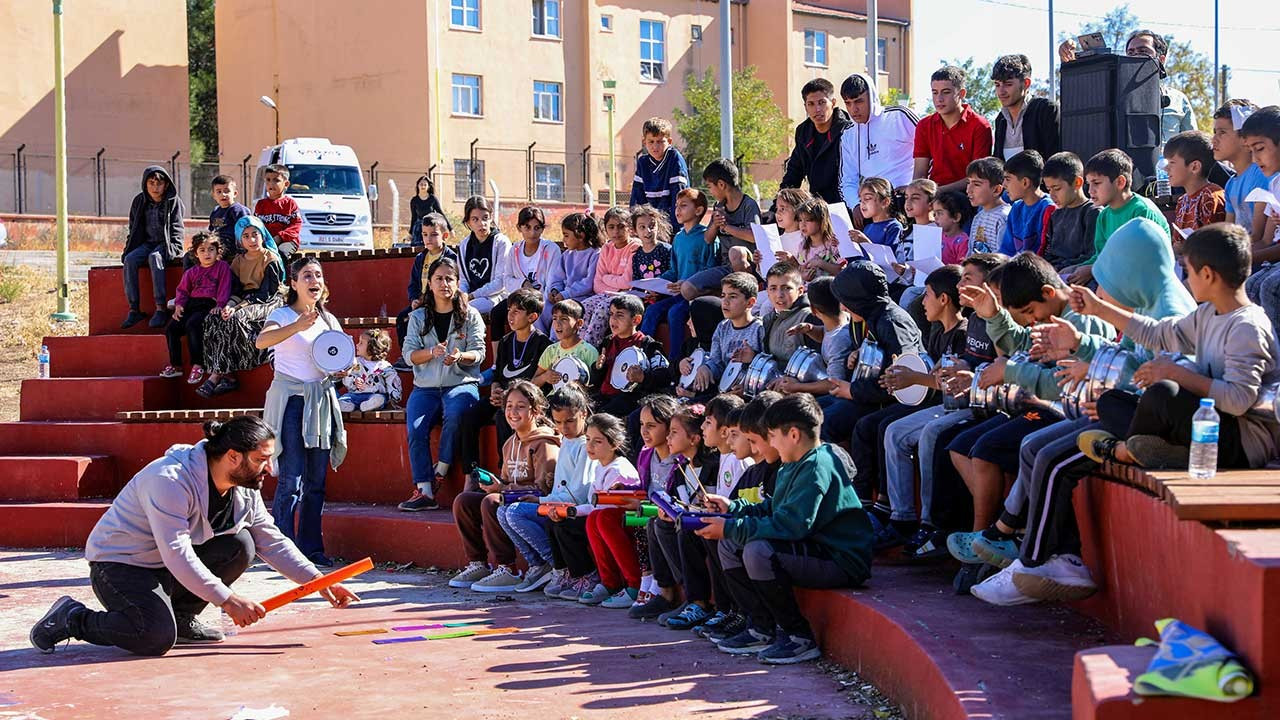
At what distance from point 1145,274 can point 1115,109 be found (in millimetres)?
5981

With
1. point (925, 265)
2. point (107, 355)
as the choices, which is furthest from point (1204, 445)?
point (107, 355)

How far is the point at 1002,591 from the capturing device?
6098 millimetres

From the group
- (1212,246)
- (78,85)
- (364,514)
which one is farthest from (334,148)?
(1212,246)

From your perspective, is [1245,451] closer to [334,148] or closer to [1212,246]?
[1212,246]

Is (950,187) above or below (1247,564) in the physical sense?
above

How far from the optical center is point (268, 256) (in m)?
12.9

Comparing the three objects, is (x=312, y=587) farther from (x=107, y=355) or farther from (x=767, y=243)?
(x=107, y=355)

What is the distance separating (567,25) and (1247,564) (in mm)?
43810

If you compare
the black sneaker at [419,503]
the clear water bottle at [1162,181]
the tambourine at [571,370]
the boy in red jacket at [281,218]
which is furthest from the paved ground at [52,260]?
the clear water bottle at [1162,181]

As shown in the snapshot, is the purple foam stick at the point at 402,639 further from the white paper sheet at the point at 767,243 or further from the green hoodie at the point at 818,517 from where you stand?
the white paper sheet at the point at 767,243

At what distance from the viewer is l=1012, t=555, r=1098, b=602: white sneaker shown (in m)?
5.79

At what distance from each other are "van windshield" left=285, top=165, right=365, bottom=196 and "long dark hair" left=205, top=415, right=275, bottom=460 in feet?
71.2

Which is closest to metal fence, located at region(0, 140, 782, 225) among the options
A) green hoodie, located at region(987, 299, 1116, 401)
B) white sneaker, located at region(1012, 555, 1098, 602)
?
green hoodie, located at region(987, 299, 1116, 401)

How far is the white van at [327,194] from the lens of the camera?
27.4 m
